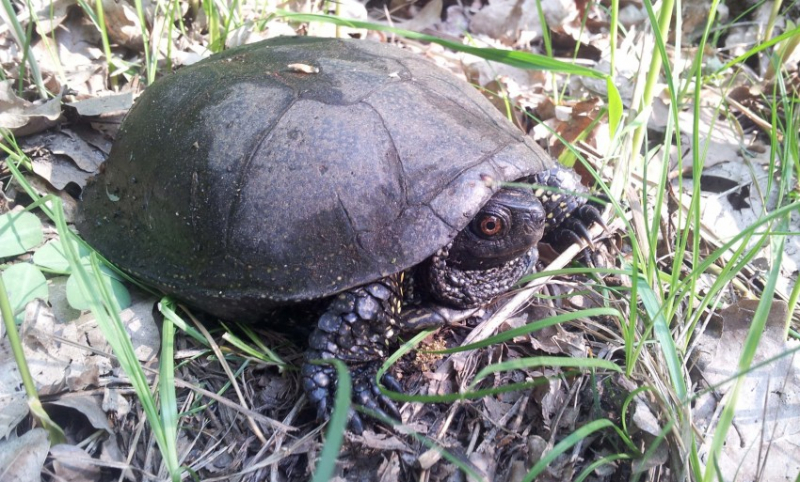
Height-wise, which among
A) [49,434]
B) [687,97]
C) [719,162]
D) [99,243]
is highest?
[687,97]

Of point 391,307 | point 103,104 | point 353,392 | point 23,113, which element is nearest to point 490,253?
point 391,307

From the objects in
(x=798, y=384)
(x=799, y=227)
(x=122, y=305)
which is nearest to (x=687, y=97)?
(x=799, y=227)

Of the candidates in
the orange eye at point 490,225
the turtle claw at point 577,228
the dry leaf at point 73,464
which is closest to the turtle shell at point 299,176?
the orange eye at point 490,225

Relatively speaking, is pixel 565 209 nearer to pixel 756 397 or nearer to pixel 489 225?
pixel 489 225

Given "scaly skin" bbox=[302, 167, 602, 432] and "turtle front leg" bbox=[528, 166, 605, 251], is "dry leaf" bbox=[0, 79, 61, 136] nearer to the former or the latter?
"scaly skin" bbox=[302, 167, 602, 432]

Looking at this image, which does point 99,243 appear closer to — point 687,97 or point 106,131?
point 106,131
